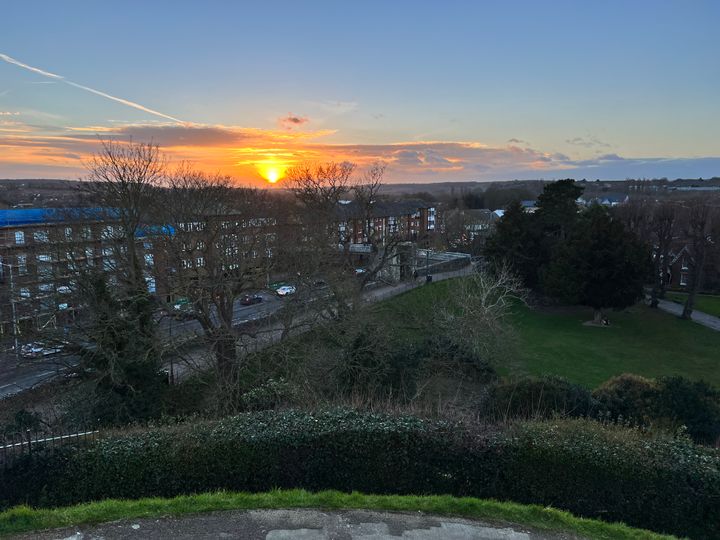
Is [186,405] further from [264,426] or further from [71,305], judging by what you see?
[264,426]

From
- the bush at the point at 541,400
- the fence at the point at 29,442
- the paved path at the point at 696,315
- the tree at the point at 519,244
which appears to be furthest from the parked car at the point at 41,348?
the paved path at the point at 696,315

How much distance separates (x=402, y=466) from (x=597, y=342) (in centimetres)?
2347

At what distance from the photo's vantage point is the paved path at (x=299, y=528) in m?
5.63

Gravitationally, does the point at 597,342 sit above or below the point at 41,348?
below

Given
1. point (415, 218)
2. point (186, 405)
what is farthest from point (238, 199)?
point (415, 218)

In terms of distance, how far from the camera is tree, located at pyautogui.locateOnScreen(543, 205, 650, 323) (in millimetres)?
28906

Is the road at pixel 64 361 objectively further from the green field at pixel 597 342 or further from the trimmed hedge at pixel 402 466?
the trimmed hedge at pixel 402 466

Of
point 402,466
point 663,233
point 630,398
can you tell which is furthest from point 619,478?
point 663,233

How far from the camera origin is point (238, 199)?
23.2 meters

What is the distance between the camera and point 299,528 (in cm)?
579

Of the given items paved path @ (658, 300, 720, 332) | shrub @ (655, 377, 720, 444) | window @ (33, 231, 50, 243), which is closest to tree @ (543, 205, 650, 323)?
paved path @ (658, 300, 720, 332)

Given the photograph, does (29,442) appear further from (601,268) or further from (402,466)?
(601,268)

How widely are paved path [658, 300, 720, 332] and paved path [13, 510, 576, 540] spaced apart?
31.3 m

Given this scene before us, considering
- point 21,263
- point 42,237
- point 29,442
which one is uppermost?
point 42,237
